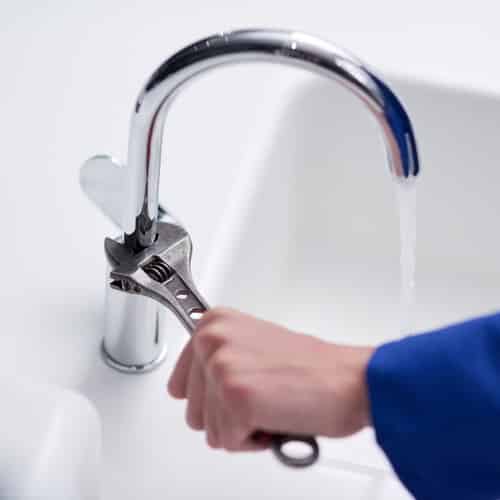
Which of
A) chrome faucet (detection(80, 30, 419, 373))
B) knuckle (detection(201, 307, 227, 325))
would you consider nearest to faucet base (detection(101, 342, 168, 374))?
chrome faucet (detection(80, 30, 419, 373))

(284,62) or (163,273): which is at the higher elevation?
(284,62)

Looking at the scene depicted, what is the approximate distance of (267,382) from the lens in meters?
0.41

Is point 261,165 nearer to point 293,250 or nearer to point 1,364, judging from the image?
point 293,250

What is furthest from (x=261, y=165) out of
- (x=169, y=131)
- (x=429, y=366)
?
(x=429, y=366)

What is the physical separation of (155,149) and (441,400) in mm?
167

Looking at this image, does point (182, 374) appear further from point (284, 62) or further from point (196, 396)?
point (284, 62)

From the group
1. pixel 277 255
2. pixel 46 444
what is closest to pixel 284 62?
pixel 46 444

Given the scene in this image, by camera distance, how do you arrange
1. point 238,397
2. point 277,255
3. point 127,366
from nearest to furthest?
point 238,397, point 127,366, point 277,255

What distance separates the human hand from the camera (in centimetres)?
41

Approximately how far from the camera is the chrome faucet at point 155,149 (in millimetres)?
407

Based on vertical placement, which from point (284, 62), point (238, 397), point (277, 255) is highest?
point (284, 62)

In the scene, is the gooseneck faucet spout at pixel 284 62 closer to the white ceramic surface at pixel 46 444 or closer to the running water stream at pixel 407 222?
the running water stream at pixel 407 222

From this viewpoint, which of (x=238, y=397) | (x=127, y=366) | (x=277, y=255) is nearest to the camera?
(x=238, y=397)

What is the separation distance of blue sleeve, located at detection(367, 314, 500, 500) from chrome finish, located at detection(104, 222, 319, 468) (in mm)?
98
